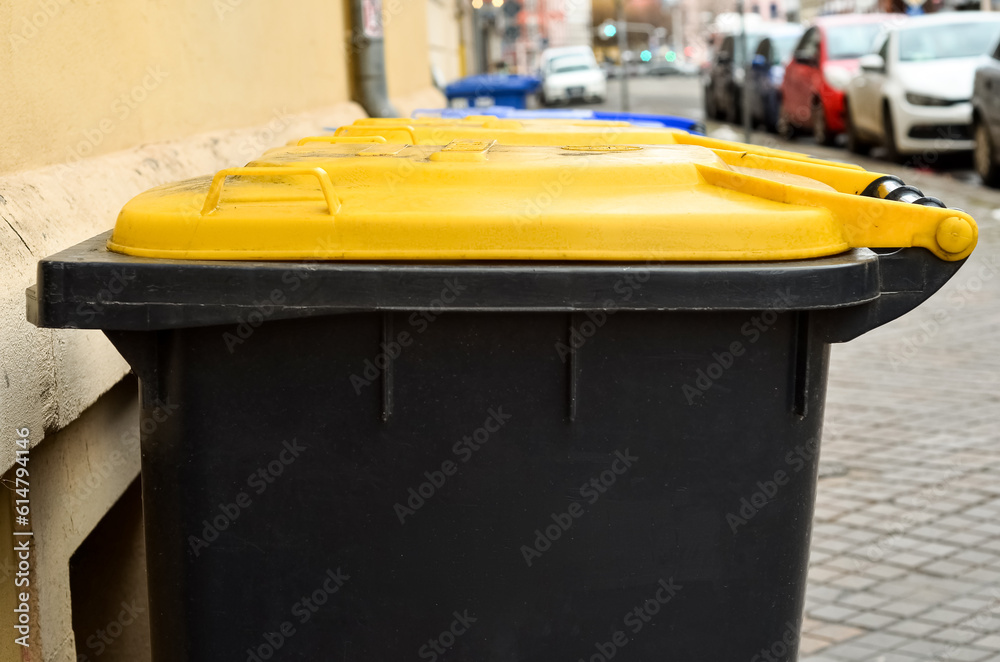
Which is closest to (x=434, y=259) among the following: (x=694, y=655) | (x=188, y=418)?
(x=188, y=418)

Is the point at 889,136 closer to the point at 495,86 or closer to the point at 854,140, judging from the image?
the point at 854,140

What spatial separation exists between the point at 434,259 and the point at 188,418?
47 centimetres

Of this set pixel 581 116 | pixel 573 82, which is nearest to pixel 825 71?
pixel 581 116

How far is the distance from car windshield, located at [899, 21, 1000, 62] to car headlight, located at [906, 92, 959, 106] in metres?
0.80

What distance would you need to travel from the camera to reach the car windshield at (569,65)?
35469 millimetres

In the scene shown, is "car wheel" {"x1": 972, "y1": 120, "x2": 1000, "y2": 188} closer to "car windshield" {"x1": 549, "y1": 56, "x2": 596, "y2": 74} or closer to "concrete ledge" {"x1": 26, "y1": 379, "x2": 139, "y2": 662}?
"concrete ledge" {"x1": 26, "y1": 379, "x2": 139, "y2": 662}

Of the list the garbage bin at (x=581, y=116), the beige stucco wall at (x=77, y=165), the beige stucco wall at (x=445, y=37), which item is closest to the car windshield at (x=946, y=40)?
the beige stucco wall at (x=445, y=37)

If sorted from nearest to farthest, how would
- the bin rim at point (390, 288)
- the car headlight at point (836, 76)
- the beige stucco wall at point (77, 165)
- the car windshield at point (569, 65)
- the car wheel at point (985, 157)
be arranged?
the bin rim at point (390, 288)
the beige stucco wall at point (77, 165)
the car wheel at point (985, 157)
the car headlight at point (836, 76)
the car windshield at point (569, 65)

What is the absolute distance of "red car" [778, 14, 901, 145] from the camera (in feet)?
53.0

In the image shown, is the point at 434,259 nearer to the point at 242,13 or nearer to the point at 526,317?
the point at 526,317

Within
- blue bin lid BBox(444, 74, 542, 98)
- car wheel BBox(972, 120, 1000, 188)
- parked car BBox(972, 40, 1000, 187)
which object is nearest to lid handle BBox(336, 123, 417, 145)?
parked car BBox(972, 40, 1000, 187)

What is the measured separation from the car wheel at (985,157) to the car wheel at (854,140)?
321 cm

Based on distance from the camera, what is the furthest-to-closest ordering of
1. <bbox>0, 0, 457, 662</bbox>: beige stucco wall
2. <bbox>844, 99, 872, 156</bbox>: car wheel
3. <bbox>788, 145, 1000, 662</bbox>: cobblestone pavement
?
<bbox>844, 99, 872, 156</bbox>: car wheel
<bbox>788, 145, 1000, 662</bbox>: cobblestone pavement
<bbox>0, 0, 457, 662</bbox>: beige stucco wall

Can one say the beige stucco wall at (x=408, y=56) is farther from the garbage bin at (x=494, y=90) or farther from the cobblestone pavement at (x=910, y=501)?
the cobblestone pavement at (x=910, y=501)
